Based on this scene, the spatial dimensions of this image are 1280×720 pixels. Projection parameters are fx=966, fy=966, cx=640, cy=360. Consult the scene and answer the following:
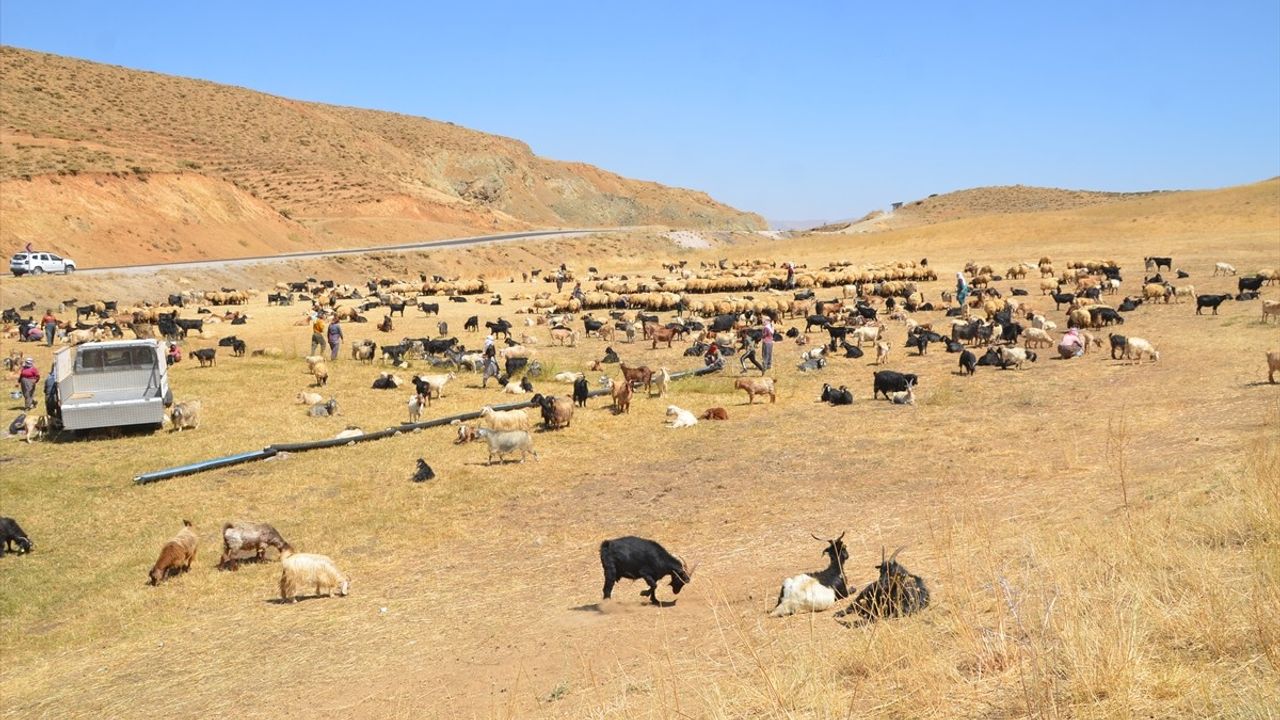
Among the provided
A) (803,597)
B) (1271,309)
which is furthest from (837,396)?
(1271,309)

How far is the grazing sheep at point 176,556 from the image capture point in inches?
504

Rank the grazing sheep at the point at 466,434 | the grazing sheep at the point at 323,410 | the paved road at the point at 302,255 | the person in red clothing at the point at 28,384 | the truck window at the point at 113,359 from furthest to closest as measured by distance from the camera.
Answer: the paved road at the point at 302,255, the person in red clothing at the point at 28,384, the grazing sheep at the point at 323,410, the truck window at the point at 113,359, the grazing sheep at the point at 466,434

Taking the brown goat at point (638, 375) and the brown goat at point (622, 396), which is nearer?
the brown goat at point (622, 396)

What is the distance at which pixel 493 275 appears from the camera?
68.9m

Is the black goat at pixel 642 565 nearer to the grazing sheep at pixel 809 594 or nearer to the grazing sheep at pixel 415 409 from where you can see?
the grazing sheep at pixel 809 594

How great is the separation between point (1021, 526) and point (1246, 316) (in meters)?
24.0

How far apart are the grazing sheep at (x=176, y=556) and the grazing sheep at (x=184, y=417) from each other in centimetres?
827

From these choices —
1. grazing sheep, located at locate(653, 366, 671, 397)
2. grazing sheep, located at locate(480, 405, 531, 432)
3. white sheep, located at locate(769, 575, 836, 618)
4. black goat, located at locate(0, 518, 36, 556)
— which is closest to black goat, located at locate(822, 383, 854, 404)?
grazing sheep, located at locate(653, 366, 671, 397)

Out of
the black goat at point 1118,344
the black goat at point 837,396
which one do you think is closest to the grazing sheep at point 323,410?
the black goat at point 837,396

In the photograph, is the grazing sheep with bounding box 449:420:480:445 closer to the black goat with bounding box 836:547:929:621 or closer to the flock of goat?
the flock of goat

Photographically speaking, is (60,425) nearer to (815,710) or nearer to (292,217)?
(815,710)

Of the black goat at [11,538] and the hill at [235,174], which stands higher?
the hill at [235,174]

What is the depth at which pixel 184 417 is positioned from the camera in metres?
21.0

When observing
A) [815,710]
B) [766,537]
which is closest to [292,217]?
[766,537]
